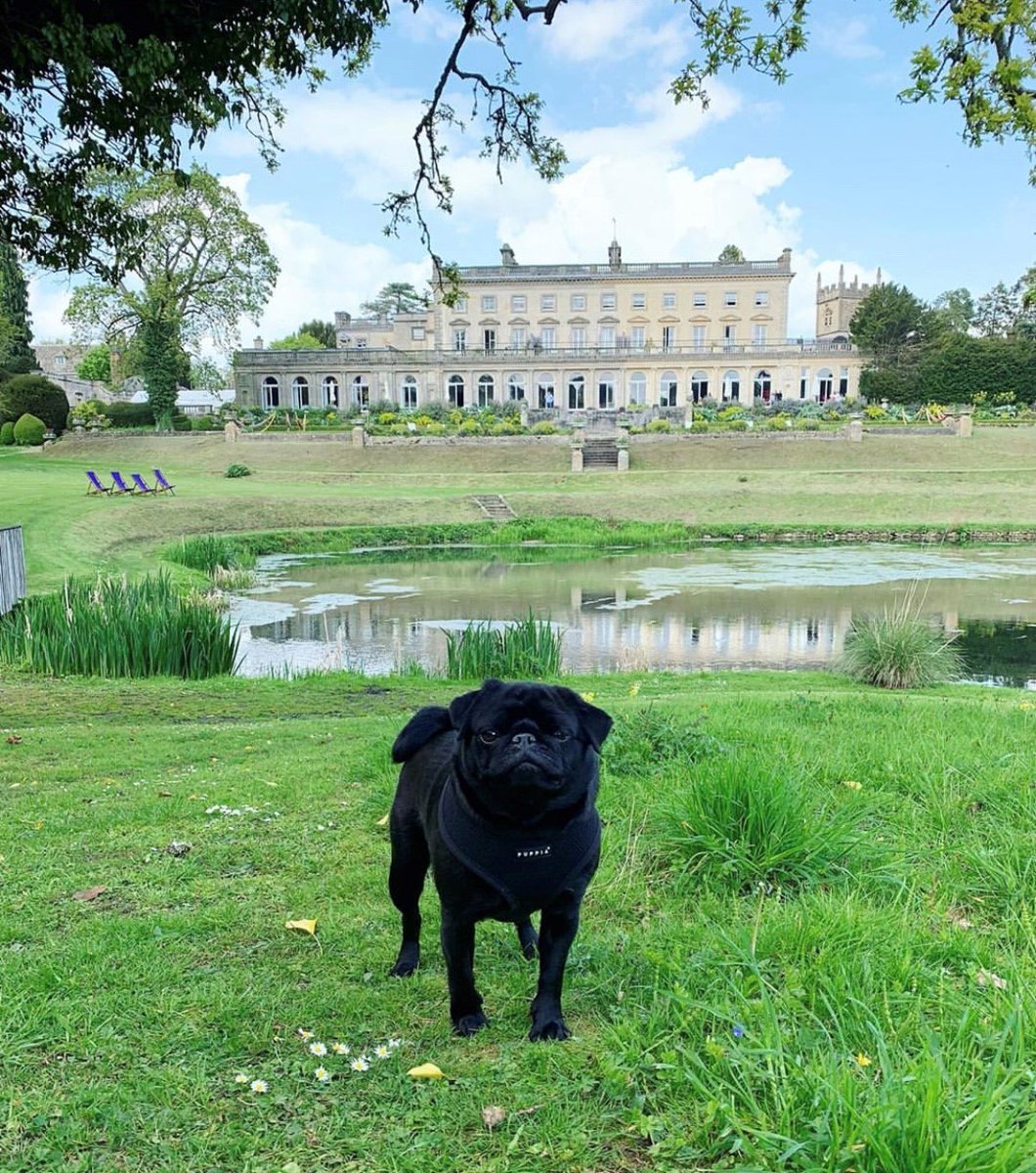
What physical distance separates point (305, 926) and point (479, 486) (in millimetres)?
31192

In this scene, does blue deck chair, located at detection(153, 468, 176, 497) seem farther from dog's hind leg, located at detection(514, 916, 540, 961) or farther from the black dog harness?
the black dog harness

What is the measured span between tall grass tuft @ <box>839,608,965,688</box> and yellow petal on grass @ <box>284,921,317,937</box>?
8307mm

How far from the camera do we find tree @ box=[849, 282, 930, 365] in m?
61.4

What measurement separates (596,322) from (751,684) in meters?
62.5

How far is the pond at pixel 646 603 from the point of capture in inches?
511

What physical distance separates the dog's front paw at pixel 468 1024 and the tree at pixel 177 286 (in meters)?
44.6

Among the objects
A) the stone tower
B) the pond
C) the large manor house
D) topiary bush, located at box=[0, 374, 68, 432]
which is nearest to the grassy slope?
the pond

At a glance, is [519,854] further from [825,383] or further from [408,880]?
[825,383]

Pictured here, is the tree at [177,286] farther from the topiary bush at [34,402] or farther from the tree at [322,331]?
the tree at [322,331]

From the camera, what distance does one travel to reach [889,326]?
6181cm

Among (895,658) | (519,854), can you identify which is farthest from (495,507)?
(519,854)

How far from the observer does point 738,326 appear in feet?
221

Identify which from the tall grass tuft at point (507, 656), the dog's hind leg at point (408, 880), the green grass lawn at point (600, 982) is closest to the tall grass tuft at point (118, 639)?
the tall grass tuft at point (507, 656)

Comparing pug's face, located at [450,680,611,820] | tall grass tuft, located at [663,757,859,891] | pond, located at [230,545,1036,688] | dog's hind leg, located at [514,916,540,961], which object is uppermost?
pug's face, located at [450,680,611,820]
